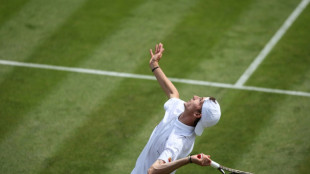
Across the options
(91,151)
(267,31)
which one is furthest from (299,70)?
(91,151)

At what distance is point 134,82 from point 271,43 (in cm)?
329

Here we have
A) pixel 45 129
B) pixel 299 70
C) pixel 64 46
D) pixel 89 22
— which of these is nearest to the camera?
pixel 45 129

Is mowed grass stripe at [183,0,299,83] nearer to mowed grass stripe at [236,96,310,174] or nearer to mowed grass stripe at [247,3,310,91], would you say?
mowed grass stripe at [247,3,310,91]

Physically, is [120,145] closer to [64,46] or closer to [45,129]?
[45,129]

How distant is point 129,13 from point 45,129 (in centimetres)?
424

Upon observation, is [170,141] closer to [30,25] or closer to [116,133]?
[116,133]

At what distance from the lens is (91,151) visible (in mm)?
8953

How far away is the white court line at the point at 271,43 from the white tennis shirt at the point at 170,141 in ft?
12.3

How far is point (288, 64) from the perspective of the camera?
1100 centimetres

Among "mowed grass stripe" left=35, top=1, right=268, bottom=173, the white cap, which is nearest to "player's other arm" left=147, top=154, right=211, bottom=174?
the white cap

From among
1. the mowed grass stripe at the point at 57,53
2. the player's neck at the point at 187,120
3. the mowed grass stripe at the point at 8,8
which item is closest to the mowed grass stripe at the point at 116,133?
A: the mowed grass stripe at the point at 57,53

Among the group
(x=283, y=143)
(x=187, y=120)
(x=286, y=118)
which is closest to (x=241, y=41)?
(x=286, y=118)

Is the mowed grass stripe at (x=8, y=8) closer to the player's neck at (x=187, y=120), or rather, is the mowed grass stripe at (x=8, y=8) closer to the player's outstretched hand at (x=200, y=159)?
the player's neck at (x=187, y=120)

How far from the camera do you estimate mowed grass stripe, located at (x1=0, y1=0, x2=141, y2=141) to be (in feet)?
32.6
